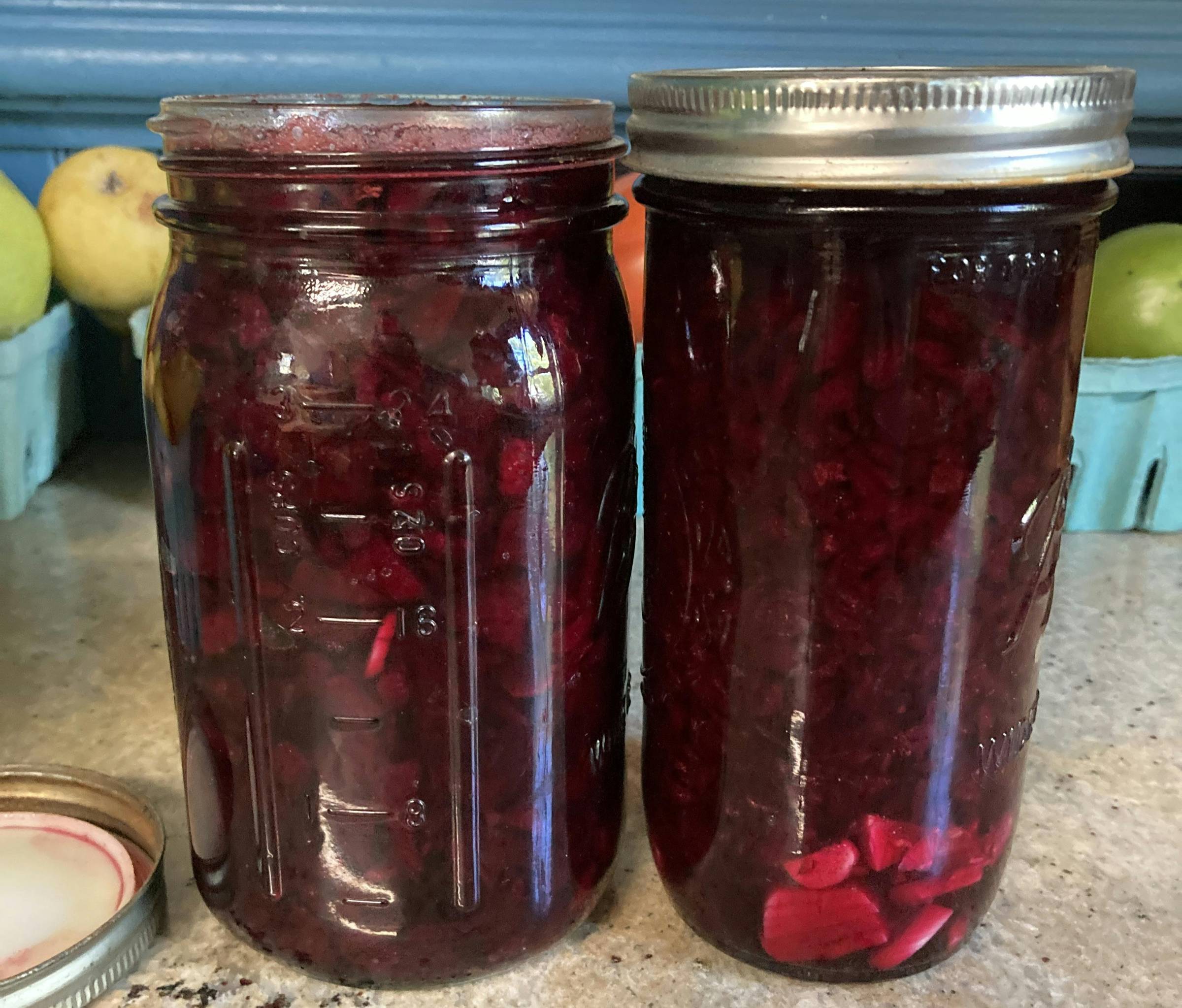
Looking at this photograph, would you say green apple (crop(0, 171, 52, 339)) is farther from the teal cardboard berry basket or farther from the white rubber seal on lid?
the teal cardboard berry basket

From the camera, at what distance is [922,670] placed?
22.1 inches

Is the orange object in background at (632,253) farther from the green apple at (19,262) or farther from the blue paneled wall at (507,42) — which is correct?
the green apple at (19,262)

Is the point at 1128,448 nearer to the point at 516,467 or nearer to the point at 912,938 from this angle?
the point at 912,938

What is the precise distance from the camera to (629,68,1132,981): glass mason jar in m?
0.47

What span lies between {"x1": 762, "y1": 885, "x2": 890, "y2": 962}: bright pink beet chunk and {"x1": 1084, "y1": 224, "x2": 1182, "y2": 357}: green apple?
0.77 metres

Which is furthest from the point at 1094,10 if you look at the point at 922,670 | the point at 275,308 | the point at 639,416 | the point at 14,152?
the point at 14,152

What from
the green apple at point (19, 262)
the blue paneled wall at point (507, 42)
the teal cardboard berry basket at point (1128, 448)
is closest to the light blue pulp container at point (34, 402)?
the green apple at point (19, 262)

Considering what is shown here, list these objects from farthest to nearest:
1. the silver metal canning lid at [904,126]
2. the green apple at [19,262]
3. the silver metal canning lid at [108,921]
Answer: the green apple at [19,262] < the silver metal canning lid at [108,921] < the silver metal canning lid at [904,126]

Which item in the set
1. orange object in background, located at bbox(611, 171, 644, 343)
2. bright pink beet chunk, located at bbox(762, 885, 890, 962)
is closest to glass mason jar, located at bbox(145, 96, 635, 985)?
bright pink beet chunk, located at bbox(762, 885, 890, 962)

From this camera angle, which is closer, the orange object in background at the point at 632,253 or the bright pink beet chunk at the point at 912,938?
the bright pink beet chunk at the point at 912,938

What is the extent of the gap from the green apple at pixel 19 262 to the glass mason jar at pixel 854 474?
2.69 ft

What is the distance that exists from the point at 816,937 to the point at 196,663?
0.35 m

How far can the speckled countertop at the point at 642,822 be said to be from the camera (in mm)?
611

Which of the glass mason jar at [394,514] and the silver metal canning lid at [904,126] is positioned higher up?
the silver metal canning lid at [904,126]
